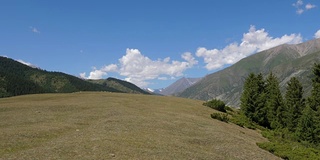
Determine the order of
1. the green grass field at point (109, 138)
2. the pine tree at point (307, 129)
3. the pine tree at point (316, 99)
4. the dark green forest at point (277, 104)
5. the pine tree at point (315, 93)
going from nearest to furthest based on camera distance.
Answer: the green grass field at point (109, 138) → the pine tree at point (307, 129) → the pine tree at point (316, 99) → the pine tree at point (315, 93) → the dark green forest at point (277, 104)

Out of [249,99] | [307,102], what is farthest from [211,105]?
[307,102]

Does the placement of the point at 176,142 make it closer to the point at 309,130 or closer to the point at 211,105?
the point at 309,130

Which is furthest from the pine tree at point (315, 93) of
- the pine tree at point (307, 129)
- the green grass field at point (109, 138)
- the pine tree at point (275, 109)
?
the green grass field at point (109, 138)

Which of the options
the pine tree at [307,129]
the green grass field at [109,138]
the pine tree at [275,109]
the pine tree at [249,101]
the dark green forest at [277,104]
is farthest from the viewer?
the pine tree at [249,101]

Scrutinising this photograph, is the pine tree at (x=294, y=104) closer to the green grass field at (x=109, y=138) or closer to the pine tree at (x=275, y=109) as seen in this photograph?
the pine tree at (x=275, y=109)

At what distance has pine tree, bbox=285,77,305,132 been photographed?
6706cm

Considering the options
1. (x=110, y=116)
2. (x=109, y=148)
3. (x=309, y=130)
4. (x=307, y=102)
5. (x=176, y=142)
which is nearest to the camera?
(x=109, y=148)

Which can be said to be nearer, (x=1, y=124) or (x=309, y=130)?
(x=1, y=124)

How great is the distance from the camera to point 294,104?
69.4 meters

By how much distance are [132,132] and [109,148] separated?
8.40 meters

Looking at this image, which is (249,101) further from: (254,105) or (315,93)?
(315,93)

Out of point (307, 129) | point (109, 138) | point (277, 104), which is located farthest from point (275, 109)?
point (109, 138)

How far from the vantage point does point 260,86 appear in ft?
255

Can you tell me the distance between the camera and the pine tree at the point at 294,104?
67.1 metres
